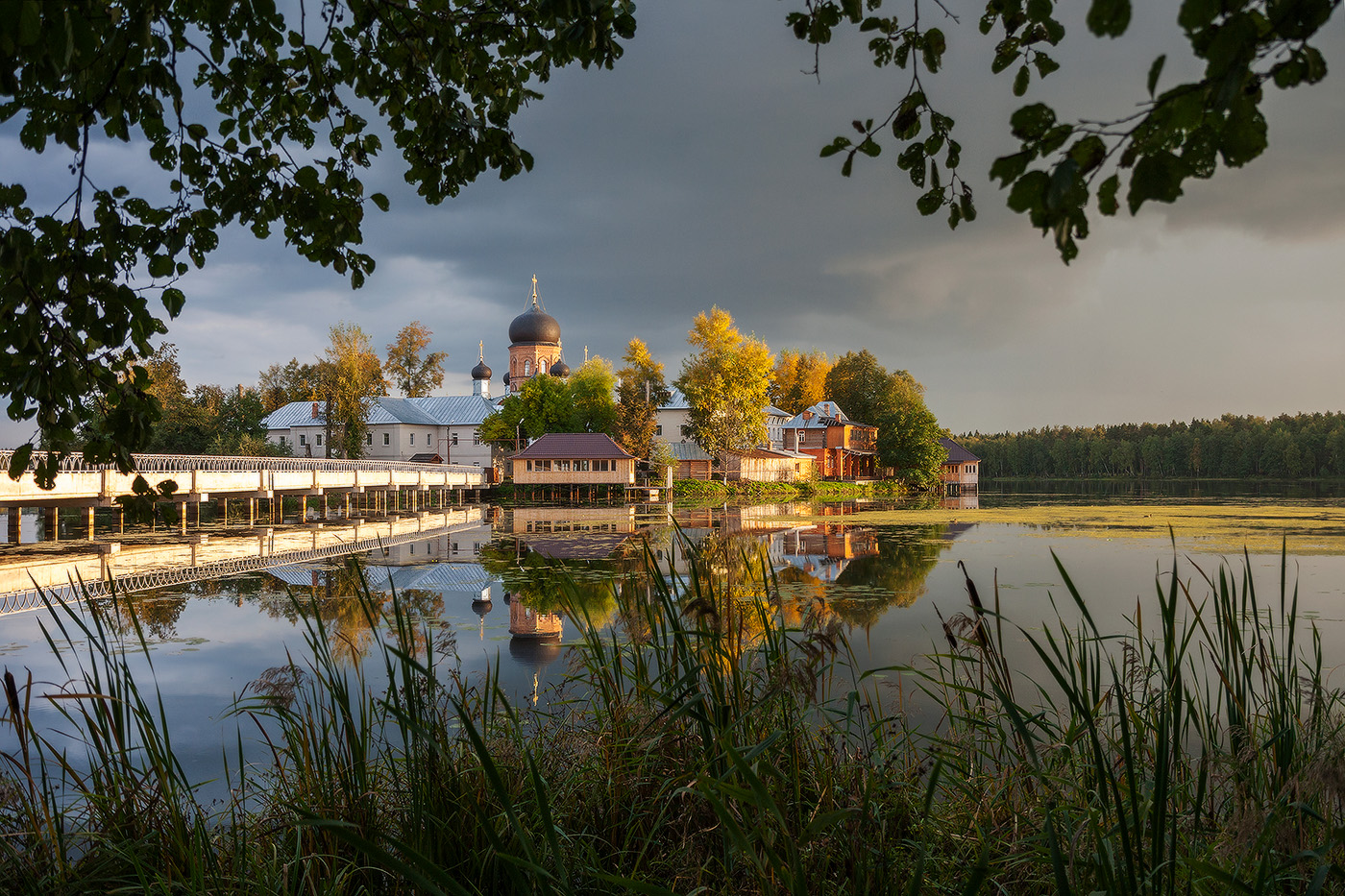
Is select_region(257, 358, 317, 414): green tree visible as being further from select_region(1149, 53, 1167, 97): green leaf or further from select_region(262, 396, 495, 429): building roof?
select_region(1149, 53, 1167, 97): green leaf

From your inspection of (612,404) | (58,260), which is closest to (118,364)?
(58,260)

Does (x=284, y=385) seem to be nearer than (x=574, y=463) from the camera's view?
No

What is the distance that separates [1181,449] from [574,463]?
88282mm

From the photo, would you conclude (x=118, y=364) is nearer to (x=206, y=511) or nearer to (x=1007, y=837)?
(x=1007, y=837)

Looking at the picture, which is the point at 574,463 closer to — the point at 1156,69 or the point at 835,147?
the point at 835,147

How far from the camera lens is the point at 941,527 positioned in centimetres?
2359

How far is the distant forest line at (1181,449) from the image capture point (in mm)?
84312

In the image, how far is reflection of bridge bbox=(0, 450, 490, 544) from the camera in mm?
16328

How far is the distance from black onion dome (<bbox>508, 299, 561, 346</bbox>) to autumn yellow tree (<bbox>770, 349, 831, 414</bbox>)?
1980 centimetres

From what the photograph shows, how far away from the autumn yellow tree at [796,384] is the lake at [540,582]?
1786 inches

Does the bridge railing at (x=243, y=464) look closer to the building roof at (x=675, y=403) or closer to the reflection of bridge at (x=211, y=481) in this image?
the reflection of bridge at (x=211, y=481)

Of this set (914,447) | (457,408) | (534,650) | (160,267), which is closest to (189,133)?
(160,267)

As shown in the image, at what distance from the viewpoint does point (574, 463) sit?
40906mm

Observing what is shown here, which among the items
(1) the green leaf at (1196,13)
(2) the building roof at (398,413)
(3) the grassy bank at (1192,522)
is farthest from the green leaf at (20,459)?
(2) the building roof at (398,413)
